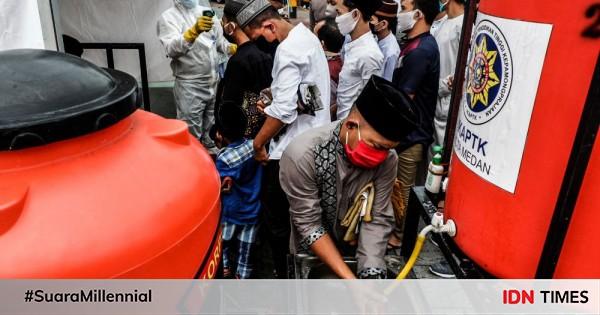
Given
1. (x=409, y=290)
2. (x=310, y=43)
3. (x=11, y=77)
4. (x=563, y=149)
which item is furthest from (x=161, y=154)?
(x=310, y=43)

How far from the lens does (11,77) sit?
119 cm

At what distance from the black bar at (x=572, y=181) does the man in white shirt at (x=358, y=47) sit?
2484 millimetres

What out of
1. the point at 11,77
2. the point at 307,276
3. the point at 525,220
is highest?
the point at 11,77

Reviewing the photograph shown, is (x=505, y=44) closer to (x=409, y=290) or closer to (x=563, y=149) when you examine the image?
(x=563, y=149)

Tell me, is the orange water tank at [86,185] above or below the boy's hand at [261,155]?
above

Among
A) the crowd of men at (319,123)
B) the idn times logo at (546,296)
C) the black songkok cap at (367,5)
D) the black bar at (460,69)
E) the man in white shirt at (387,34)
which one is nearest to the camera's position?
the idn times logo at (546,296)

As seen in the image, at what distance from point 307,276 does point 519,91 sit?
1.33m

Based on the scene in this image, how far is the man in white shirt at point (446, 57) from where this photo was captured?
3.74m

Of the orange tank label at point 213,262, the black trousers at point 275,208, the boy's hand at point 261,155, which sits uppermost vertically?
the orange tank label at point 213,262

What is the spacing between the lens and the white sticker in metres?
1.14

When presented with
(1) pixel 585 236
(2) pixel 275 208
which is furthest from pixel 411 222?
(2) pixel 275 208

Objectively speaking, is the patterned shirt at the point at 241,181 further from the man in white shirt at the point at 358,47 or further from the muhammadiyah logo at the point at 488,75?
the muhammadiyah logo at the point at 488,75

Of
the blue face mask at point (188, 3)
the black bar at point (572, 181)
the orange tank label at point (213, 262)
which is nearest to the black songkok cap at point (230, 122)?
the orange tank label at point (213, 262)

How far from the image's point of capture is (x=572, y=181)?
3.58 feet
